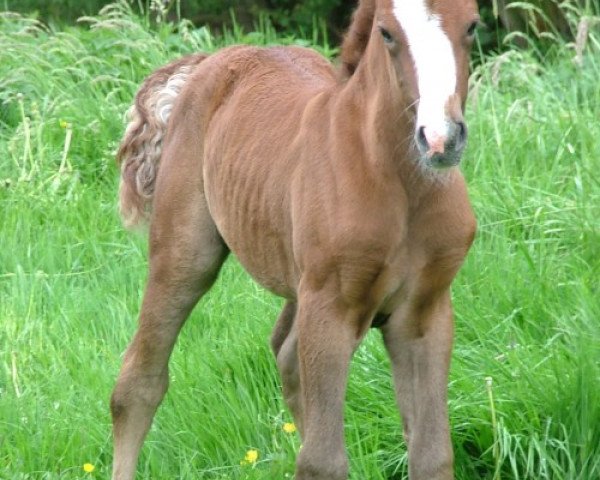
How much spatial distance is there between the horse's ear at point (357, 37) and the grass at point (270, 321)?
1.05 meters

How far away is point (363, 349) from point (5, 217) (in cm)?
292

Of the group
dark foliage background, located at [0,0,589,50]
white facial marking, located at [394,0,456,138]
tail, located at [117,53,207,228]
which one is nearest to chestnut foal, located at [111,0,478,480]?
white facial marking, located at [394,0,456,138]

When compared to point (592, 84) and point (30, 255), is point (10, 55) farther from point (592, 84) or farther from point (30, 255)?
point (592, 84)

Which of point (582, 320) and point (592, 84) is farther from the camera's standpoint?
point (592, 84)

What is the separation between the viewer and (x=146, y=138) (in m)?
5.32

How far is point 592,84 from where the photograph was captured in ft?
23.8

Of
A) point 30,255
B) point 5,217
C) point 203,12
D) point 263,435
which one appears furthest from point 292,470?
point 203,12

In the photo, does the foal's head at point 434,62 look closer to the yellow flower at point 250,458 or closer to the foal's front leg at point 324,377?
the foal's front leg at point 324,377

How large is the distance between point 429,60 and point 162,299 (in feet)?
5.97

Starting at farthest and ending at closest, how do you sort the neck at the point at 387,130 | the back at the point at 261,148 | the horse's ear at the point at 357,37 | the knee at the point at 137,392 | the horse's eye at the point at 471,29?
the knee at the point at 137,392 → the back at the point at 261,148 → the horse's ear at the point at 357,37 → the neck at the point at 387,130 → the horse's eye at the point at 471,29

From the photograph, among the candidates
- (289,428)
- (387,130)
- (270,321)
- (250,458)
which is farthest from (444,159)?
(270,321)

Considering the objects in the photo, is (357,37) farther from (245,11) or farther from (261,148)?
(245,11)

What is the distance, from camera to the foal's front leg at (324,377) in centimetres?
395

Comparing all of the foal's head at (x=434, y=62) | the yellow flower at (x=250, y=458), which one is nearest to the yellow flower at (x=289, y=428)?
the yellow flower at (x=250, y=458)
